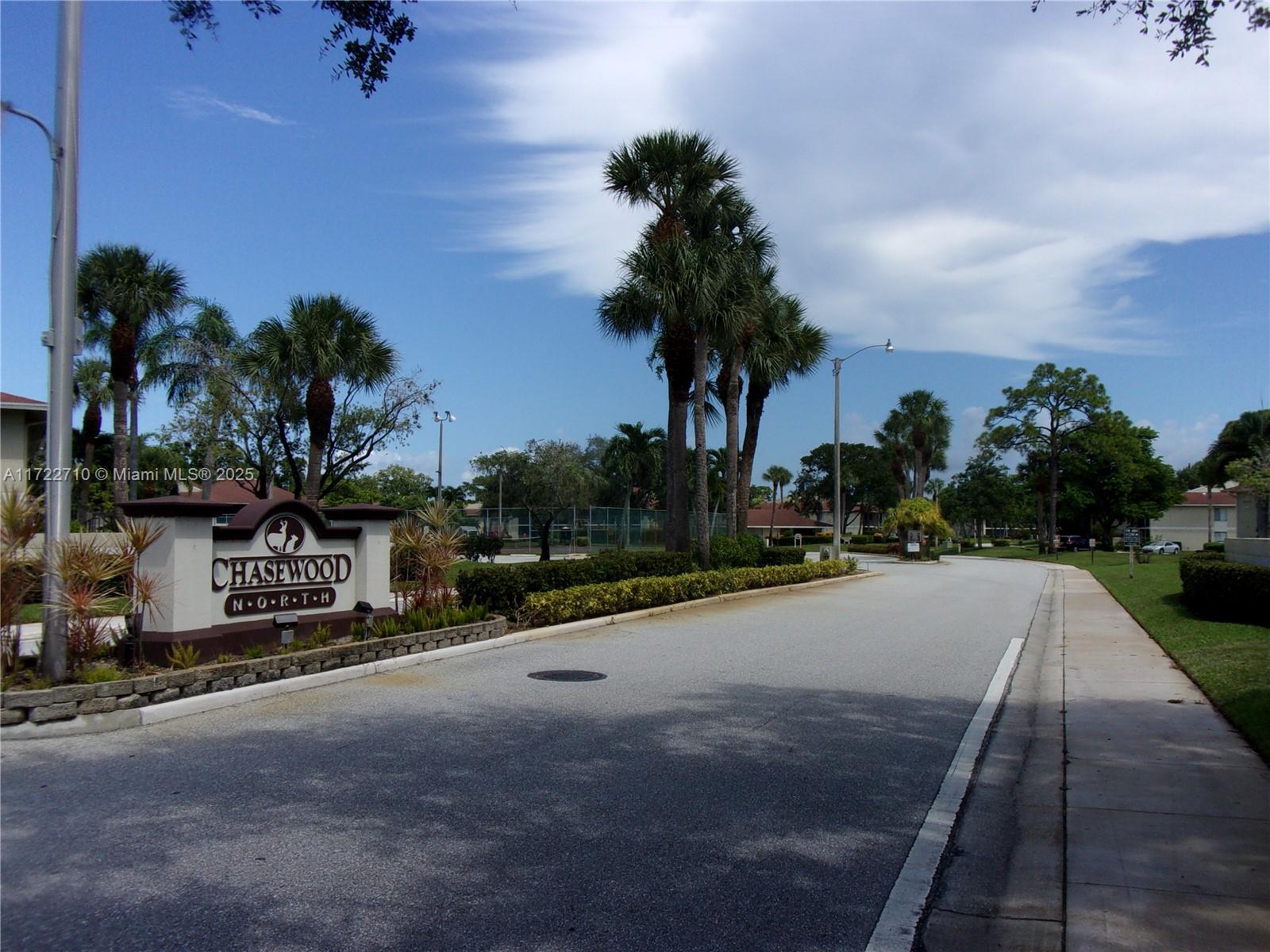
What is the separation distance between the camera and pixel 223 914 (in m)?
4.20

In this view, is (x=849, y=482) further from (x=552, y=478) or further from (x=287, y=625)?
(x=287, y=625)

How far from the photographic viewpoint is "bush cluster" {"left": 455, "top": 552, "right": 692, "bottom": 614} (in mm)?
14516

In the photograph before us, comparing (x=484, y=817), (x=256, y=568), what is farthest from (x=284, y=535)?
(x=484, y=817)

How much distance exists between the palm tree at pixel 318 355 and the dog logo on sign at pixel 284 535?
15960mm

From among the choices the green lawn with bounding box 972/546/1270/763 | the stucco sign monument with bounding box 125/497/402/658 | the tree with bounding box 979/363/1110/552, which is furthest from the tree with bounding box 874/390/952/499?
the stucco sign monument with bounding box 125/497/402/658

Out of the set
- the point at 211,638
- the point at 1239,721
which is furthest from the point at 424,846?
the point at 1239,721

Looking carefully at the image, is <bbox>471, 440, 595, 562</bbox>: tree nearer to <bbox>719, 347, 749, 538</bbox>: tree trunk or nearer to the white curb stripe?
<bbox>719, 347, 749, 538</bbox>: tree trunk

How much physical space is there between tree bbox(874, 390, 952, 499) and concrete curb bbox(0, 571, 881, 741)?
5411cm

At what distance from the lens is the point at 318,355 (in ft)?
87.5

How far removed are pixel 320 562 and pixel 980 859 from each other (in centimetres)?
Answer: 832

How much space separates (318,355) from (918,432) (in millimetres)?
48153

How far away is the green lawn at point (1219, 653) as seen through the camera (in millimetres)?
8766

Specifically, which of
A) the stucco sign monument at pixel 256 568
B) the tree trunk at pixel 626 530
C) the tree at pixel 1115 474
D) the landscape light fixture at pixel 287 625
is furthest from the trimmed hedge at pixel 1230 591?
the tree at pixel 1115 474

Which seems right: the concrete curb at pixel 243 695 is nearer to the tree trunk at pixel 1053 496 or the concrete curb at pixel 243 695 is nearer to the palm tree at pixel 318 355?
the palm tree at pixel 318 355
